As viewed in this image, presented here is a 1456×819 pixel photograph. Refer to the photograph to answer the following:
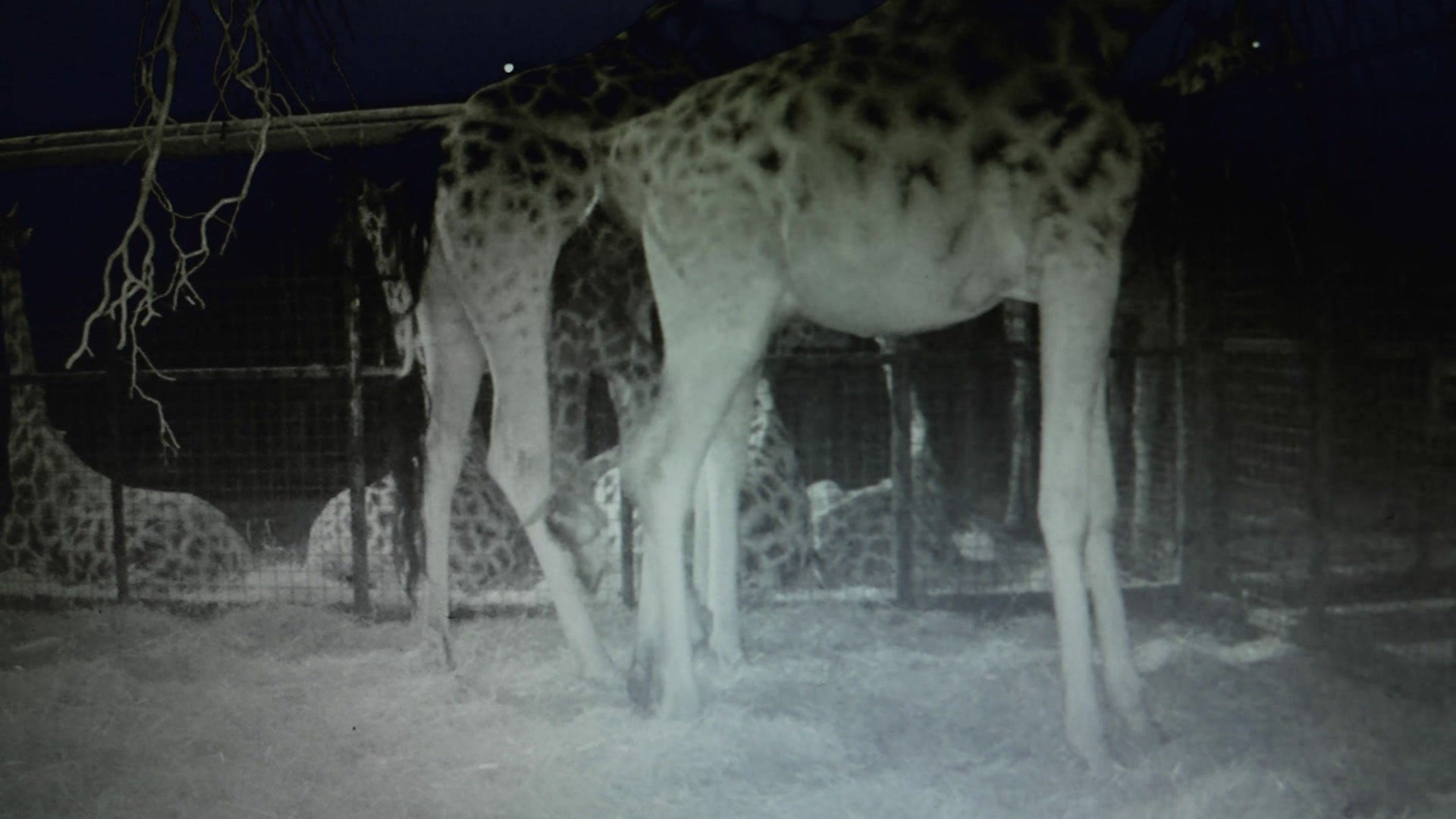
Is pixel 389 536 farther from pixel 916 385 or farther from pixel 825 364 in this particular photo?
pixel 916 385

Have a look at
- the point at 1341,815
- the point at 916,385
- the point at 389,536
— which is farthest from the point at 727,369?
the point at 389,536

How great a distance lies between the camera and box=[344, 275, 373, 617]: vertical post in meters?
4.25

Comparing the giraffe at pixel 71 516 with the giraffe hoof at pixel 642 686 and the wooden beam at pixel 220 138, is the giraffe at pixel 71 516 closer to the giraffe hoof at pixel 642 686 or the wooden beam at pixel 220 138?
the wooden beam at pixel 220 138

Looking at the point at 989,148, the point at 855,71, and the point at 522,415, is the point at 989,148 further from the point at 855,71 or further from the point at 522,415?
the point at 522,415

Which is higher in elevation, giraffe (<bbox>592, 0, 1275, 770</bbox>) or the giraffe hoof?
giraffe (<bbox>592, 0, 1275, 770</bbox>)

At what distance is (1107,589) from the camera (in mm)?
2633

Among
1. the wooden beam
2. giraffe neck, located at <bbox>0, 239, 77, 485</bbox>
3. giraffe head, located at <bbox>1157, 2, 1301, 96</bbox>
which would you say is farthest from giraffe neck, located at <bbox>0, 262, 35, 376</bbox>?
giraffe head, located at <bbox>1157, 2, 1301, 96</bbox>

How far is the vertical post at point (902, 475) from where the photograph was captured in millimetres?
4195

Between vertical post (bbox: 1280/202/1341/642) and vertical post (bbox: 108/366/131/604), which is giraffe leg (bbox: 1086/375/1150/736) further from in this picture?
vertical post (bbox: 108/366/131/604)

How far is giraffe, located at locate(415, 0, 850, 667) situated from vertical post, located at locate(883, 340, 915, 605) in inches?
38.8

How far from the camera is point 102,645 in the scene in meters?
3.90

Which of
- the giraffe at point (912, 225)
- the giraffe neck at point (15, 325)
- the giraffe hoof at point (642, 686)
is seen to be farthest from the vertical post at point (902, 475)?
Answer: the giraffe neck at point (15, 325)

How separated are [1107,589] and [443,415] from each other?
2.00 meters

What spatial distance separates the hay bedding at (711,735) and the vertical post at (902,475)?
0.37 m
